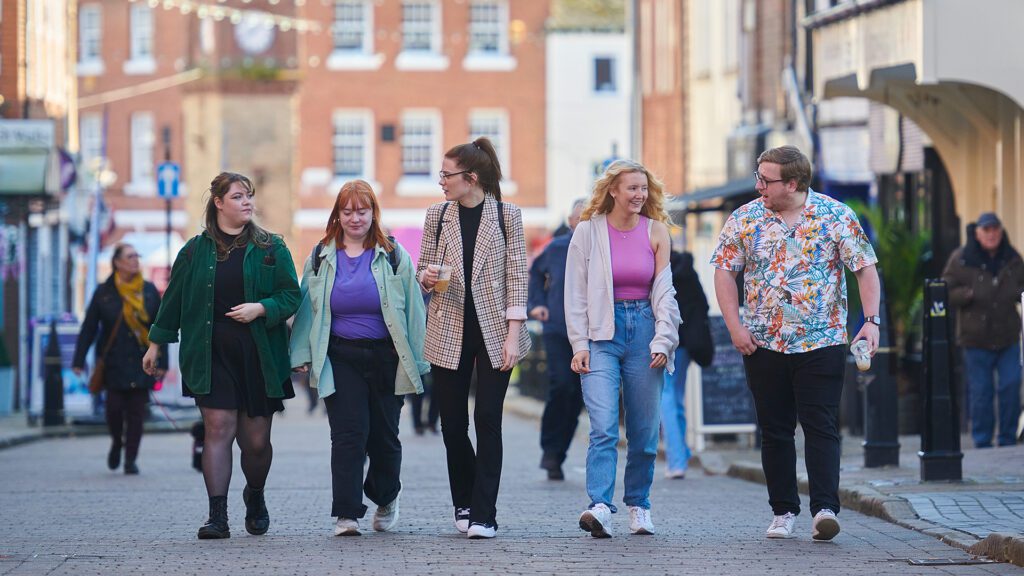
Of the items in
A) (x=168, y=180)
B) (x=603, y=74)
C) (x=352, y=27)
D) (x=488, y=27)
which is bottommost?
(x=168, y=180)

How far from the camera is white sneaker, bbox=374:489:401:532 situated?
9.68m

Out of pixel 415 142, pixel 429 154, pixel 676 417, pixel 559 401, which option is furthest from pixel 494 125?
pixel 559 401

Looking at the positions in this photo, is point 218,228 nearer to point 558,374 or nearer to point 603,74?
point 558,374

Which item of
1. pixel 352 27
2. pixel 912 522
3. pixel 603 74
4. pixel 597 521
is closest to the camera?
pixel 597 521

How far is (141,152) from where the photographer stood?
58031 mm

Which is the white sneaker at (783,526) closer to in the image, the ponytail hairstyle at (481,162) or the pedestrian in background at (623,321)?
the pedestrian in background at (623,321)

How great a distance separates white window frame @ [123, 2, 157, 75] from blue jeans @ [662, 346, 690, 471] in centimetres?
4590

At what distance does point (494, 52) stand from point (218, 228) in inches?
1816

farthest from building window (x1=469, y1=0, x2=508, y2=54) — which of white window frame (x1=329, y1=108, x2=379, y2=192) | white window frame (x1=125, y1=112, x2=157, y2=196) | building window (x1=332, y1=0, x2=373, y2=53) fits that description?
white window frame (x1=125, y1=112, x2=157, y2=196)

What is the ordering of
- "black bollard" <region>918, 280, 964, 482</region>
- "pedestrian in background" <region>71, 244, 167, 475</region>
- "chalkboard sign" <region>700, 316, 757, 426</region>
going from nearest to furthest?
1. "black bollard" <region>918, 280, 964, 482</region>
2. "pedestrian in background" <region>71, 244, 167, 475</region>
3. "chalkboard sign" <region>700, 316, 757, 426</region>

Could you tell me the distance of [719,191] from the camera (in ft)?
71.3

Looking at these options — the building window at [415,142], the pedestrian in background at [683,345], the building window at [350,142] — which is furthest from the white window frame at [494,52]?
the pedestrian in background at [683,345]

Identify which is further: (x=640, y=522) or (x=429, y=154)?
(x=429, y=154)

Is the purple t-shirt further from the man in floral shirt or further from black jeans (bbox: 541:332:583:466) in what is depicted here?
black jeans (bbox: 541:332:583:466)
